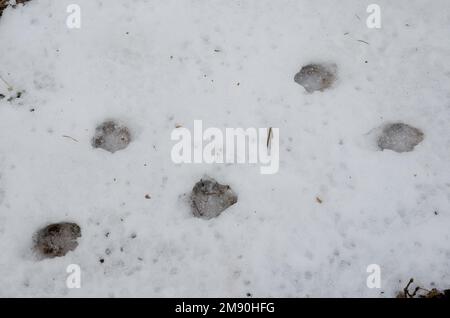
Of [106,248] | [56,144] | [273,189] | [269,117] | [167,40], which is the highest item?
[167,40]

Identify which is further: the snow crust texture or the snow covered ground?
the snow crust texture

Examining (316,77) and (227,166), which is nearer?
(227,166)

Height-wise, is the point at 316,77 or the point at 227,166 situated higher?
the point at 316,77

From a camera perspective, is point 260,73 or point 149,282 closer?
point 149,282

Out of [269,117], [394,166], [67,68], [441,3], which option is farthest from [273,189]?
[441,3]

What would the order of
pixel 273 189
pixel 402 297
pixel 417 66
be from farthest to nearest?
1. pixel 417 66
2. pixel 273 189
3. pixel 402 297

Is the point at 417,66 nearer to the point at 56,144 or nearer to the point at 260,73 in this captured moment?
the point at 260,73

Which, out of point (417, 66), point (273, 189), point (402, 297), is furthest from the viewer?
point (417, 66)

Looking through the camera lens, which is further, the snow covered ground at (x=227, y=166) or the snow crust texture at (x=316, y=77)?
the snow crust texture at (x=316, y=77)
